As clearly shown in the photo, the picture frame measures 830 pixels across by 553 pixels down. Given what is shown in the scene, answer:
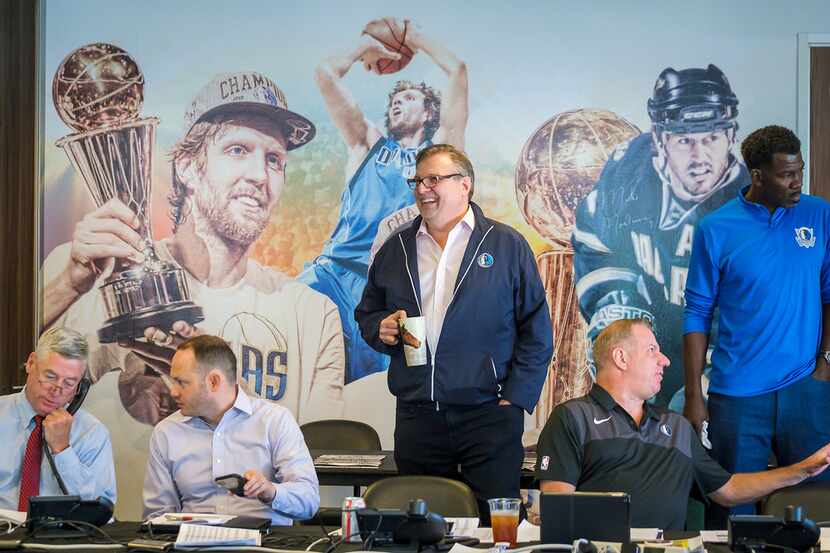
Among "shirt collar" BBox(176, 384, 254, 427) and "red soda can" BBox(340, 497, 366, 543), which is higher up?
"shirt collar" BBox(176, 384, 254, 427)

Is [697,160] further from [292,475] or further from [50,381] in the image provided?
[50,381]

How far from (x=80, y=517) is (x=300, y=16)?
347 centimetres

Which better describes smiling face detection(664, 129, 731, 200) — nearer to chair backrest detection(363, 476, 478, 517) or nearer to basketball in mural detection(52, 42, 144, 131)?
chair backrest detection(363, 476, 478, 517)

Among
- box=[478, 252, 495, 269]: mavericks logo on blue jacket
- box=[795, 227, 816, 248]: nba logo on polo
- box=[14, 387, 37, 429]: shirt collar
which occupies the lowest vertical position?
box=[14, 387, 37, 429]: shirt collar

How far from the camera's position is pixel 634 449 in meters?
3.52

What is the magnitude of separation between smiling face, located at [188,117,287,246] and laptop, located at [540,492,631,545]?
3.39m

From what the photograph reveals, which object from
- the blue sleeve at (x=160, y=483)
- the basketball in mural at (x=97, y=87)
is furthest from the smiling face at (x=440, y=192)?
the basketball in mural at (x=97, y=87)

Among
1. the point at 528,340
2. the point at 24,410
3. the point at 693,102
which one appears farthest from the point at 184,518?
the point at 693,102

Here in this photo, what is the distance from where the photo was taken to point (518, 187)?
228 inches

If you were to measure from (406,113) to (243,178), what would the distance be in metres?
0.94

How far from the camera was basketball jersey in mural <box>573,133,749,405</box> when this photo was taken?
574cm

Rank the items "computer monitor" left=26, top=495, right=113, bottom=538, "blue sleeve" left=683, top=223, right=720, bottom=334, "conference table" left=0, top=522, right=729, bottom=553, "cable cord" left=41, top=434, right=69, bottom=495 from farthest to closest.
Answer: "blue sleeve" left=683, top=223, right=720, bottom=334 < "cable cord" left=41, top=434, right=69, bottom=495 < "computer monitor" left=26, top=495, right=113, bottom=538 < "conference table" left=0, top=522, right=729, bottom=553

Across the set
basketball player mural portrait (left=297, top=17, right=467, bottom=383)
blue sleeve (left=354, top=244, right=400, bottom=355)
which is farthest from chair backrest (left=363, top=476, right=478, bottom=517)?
basketball player mural portrait (left=297, top=17, right=467, bottom=383)

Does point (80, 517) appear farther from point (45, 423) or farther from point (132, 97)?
point (132, 97)
